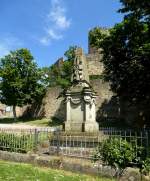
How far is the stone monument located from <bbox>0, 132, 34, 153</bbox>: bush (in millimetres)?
2786

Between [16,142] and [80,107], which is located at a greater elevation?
[80,107]

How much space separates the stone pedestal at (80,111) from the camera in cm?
1419

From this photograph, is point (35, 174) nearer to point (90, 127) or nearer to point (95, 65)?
point (90, 127)

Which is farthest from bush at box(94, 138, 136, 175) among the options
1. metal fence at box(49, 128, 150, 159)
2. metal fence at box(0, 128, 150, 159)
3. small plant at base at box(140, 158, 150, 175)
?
metal fence at box(0, 128, 150, 159)

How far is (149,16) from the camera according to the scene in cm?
1634

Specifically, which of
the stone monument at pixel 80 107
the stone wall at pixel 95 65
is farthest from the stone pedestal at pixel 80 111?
the stone wall at pixel 95 65

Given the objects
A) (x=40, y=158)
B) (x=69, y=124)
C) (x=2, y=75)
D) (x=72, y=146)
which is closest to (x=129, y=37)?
(x=69, y=124)

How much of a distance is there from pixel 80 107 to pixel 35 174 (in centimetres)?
579

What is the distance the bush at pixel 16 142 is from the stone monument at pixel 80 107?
2.79 metres

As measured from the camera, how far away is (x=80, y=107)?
14.4 metres

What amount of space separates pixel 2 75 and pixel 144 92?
60.7 ft

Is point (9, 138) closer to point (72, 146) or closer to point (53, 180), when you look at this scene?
point (72, 146)

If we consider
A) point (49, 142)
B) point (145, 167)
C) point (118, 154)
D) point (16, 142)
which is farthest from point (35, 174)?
point (49, 142)

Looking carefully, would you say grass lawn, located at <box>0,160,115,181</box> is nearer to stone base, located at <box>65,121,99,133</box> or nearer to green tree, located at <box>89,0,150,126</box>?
stone base, located at <box>65,121,99,133</box>
